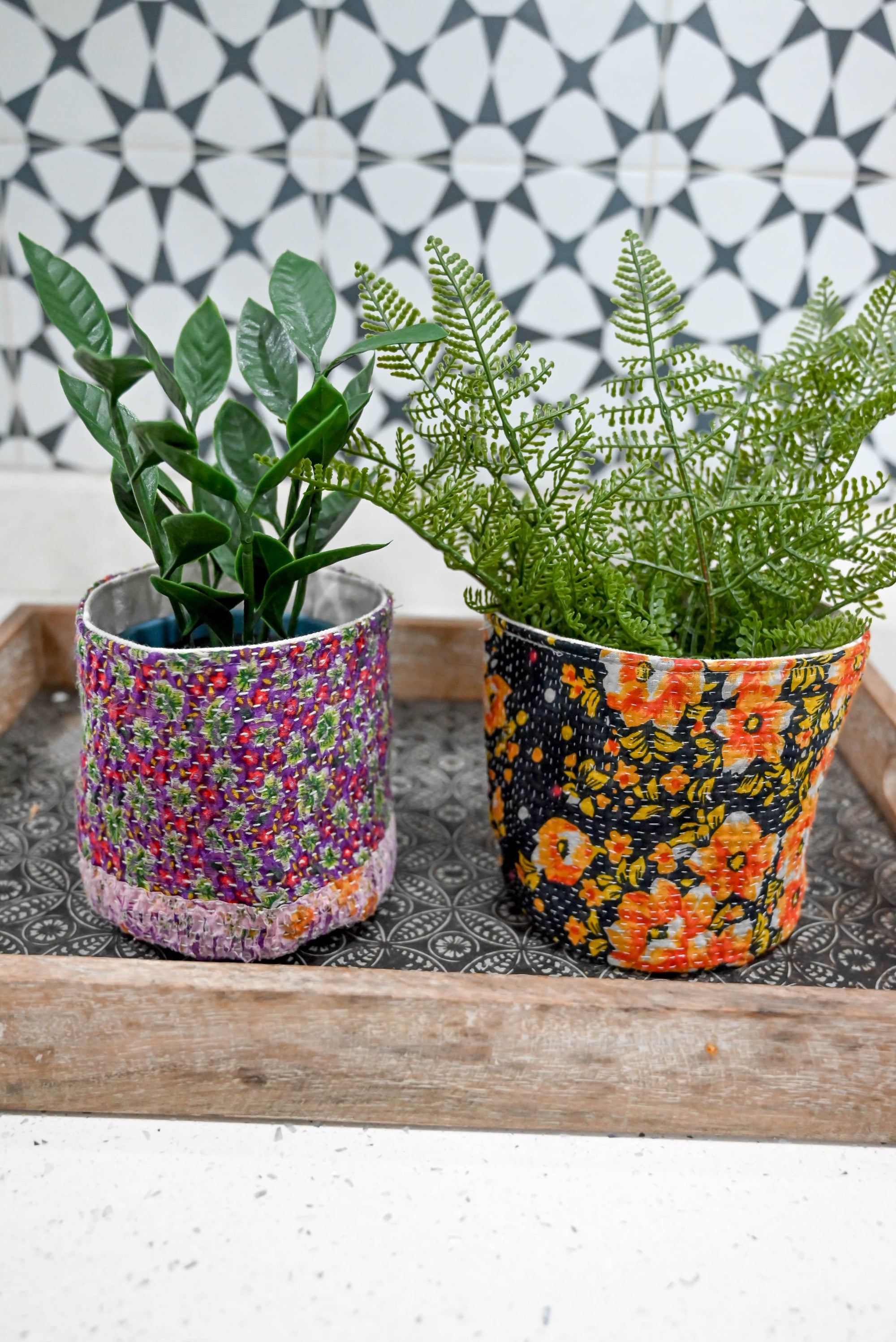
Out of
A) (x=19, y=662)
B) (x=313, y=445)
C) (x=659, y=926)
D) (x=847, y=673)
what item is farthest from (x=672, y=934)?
(x=19, y=662)

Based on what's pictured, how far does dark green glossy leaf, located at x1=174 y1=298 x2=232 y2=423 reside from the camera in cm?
33

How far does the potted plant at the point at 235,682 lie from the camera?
32 cm

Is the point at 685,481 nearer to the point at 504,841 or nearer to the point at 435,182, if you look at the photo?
the point at 504,841

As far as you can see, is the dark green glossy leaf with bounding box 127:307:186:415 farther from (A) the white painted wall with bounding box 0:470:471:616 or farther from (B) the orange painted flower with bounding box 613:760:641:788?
(A) the white painted wall with bounding box 0:470:471:616

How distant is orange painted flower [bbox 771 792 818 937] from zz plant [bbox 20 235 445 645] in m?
0.19

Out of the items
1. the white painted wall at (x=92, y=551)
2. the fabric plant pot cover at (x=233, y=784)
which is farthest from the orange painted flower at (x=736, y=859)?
the white painted wall at (x=92, y=551)

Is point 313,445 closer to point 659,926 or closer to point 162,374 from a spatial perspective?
point 162,374

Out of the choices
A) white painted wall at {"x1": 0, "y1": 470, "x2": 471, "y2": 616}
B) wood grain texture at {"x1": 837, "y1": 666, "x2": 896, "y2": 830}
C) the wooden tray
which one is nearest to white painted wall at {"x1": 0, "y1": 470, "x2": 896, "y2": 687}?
white painted wall at {"x1": 0, "y1": 470, "x2": 471, "y2": 616}

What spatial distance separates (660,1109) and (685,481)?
20 centimetres

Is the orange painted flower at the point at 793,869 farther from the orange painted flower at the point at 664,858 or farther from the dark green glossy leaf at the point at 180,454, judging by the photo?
the dark green glossy leaf at the point at 180,454

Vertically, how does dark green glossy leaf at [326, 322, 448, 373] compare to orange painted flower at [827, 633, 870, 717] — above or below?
above

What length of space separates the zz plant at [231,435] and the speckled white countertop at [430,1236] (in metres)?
0.17

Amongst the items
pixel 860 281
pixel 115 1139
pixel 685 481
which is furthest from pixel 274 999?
pixel 860 281

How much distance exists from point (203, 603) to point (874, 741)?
36cm
